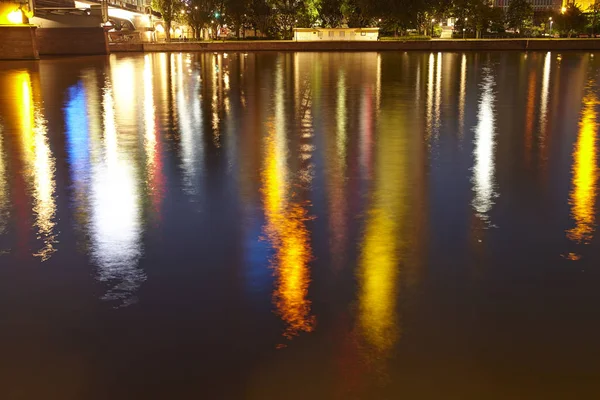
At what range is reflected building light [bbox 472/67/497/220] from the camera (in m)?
8.01

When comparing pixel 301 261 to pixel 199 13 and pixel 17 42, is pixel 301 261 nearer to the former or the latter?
pixel 17 42

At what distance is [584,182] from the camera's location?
29.3ft

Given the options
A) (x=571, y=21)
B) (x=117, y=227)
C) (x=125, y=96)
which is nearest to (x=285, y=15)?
(x=571, y=21)

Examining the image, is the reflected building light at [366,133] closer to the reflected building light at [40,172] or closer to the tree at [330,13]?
the reflected building light at [40,172]

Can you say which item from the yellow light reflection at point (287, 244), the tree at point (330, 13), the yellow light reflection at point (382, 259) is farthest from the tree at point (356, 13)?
the yellow light reflection at point (382, 259)

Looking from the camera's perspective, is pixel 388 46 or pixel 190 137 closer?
pixel 190 137

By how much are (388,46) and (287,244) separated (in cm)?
5190

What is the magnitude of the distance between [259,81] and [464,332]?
20.6 meters

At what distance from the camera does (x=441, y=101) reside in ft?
57.4

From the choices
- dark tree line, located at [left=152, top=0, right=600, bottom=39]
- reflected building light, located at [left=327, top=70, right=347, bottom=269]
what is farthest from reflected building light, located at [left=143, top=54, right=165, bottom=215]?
dark tree line, located at [left=152, top=0, right=600, bottom=39]

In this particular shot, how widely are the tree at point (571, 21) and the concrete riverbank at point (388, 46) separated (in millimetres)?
13943

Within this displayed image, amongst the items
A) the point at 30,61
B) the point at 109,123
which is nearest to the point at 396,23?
the point at 30,61

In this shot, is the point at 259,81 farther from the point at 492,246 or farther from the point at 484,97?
the point at 492,246

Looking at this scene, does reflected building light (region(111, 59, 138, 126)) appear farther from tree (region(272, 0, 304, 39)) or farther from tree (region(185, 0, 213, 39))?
tree (region(272, 0, 304, 39))
